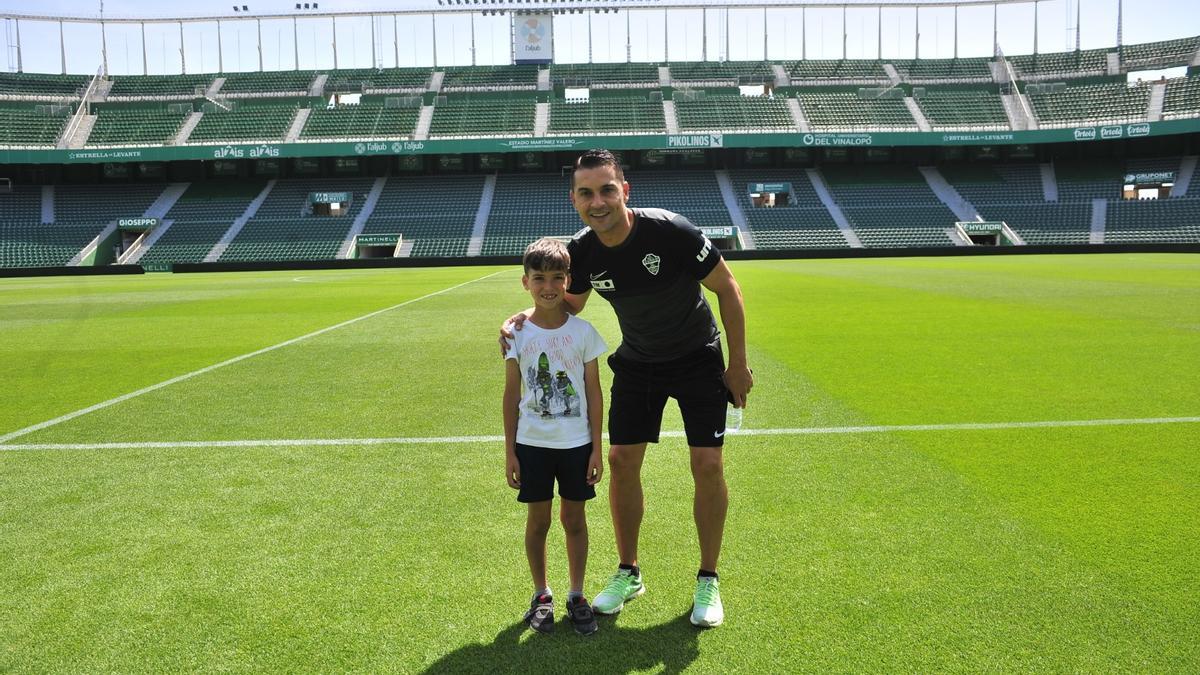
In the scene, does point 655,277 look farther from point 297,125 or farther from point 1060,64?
point 1060,64

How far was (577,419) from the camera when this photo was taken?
324 cm

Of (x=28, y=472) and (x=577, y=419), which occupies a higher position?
(x=577, y=419)

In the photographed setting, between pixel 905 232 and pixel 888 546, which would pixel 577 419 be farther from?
pixel 905 232

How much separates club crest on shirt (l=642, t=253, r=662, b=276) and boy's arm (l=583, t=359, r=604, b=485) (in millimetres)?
452

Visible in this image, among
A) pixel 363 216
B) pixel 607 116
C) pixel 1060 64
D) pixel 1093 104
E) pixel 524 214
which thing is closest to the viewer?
pixel 363 216

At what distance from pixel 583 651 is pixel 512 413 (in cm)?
95

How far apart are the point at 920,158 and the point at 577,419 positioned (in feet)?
192

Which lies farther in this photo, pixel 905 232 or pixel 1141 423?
pixel 905 232

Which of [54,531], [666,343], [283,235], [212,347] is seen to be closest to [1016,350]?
[666,343]

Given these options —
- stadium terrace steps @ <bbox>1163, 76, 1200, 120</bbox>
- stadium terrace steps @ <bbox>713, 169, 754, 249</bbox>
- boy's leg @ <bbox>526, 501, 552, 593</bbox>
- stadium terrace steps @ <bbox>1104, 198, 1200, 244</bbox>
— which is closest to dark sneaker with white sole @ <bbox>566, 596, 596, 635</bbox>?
boy's leg @ <bbox>526, 501, 552, 593</bbox>

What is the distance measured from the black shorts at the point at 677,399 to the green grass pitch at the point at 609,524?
65 centimetres

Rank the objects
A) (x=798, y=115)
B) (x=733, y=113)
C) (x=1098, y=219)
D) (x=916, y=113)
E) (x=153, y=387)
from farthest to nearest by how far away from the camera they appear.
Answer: (x=733, y=113) → (x=916, y=113) → (x=798, y=115) → (x=1098, y=219) → (x=153, y=387)

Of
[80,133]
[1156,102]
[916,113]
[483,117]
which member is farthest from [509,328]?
[80,133]

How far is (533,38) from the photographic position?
62.3 m
